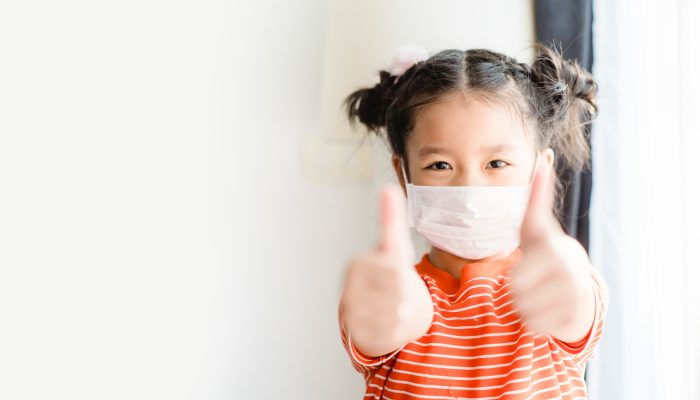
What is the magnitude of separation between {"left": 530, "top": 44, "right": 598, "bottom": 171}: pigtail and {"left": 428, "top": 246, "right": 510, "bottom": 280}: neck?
0.78ft

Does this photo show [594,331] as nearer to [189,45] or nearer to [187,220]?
[187,220]

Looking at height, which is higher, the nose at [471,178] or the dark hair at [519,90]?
the dark hair at [519,90]

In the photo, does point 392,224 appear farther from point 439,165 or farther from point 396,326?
point 439,165

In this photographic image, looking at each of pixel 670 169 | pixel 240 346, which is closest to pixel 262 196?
pixel 240 346

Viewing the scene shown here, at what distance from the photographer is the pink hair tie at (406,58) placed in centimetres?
97

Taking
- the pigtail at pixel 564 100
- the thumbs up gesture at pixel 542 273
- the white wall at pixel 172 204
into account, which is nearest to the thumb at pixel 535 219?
the thumbs up gesture at pixel 542 273

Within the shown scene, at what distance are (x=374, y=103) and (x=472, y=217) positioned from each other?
1.15 ft

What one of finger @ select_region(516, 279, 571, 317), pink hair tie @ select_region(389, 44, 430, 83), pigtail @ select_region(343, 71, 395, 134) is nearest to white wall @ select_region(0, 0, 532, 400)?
pigtail @ select_region(343, 71, 395, 134)

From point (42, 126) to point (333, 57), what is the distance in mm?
591

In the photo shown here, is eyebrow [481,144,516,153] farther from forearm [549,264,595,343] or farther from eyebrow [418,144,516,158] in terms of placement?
forearm [549,264,595,343]

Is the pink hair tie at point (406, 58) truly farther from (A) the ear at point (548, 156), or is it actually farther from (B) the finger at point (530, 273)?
(B) the finger at point (530, 273)

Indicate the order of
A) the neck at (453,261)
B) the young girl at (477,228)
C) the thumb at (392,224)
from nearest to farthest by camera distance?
the thumb at (392,224)
the young girl at (477,228)
the neck at (453,261)

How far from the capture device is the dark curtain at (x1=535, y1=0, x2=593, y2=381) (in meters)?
0.96

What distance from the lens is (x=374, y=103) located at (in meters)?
1.05
